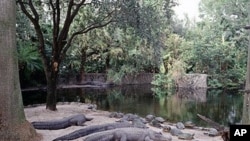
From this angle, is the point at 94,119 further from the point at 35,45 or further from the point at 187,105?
the point at 35,45

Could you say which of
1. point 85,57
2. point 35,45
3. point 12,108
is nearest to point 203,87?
point 85,57

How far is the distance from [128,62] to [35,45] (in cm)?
581

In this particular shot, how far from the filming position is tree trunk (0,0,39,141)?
13.7 ft

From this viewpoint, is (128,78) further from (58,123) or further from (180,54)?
(58,123)

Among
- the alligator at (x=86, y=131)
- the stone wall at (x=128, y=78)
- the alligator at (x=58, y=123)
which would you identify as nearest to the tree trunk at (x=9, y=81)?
the alligator at (x=86, y=131)

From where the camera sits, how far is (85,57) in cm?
1919

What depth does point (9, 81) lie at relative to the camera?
4.27 metres

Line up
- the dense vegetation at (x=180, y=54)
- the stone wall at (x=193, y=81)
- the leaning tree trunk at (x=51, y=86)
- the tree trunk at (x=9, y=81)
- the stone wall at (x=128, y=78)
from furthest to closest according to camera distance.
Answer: the stone wall at (x=128, y=78) → the stone wall at (x=193, y=81) → the dense vegetation at (x=180, y=54) → the leaning tree trunk at (x=51, y=86) → the tree trunk at (x=9, y=81)

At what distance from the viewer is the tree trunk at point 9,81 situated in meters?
4.17

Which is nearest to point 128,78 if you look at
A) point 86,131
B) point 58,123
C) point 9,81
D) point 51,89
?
point 51,89

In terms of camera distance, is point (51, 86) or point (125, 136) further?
point (51, 86)

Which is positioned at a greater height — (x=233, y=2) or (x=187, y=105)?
(x=233, y=2)

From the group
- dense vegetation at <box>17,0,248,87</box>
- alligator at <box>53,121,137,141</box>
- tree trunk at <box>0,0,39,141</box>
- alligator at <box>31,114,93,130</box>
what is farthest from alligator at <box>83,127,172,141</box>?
dense vegetation at <box>17,0,248,87</box>

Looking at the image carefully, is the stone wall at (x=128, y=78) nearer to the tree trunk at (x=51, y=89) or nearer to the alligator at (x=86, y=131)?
the tree trunk at (x=51, y=89)
